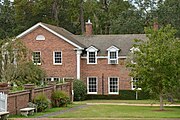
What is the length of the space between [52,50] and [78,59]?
3109mm

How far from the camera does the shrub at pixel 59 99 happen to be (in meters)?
39.5

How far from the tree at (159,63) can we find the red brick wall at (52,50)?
55.9 feet

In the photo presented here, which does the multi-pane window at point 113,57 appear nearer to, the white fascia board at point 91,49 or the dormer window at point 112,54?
the dormer window at point 112,54

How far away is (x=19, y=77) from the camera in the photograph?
45562 millimetres

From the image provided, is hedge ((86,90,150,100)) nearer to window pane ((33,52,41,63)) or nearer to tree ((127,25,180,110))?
window pane ((33,52,41,63))

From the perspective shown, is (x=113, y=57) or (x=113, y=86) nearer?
(x=113, y=86)

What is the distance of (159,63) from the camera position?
36.8 meters

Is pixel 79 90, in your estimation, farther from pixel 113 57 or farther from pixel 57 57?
pixel 113 57

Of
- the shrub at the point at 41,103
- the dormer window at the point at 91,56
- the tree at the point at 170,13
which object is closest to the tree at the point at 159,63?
the shrub at the point at 41,103

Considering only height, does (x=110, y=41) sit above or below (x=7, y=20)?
below

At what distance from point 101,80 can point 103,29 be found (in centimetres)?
2726

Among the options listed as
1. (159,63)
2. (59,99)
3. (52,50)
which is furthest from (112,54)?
(159,63)

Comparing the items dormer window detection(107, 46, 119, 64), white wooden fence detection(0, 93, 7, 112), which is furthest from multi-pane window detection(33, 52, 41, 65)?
white wooden fence detection(0, 93, 7, 112)

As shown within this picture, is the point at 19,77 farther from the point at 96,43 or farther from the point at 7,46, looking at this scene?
the point at 96,43
